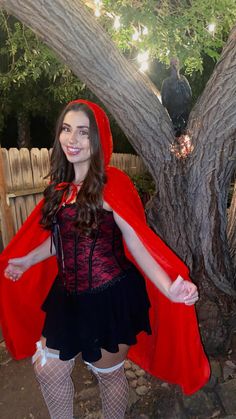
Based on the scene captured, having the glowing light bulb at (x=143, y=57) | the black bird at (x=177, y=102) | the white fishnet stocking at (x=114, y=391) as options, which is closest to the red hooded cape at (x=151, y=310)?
the white fishnet stocking at (x=114, y=391)

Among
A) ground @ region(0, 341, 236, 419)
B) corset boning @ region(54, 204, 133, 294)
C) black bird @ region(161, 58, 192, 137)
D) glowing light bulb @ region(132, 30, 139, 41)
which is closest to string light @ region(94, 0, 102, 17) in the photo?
glowing light bulb @ region(132, 30, 139, 41)

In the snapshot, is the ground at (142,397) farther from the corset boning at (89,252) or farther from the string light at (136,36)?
the string light at (136,36)

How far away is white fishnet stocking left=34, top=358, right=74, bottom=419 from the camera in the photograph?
6.75 ft

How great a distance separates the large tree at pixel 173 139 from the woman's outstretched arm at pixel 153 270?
99 centimetres

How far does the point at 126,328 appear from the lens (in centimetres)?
208

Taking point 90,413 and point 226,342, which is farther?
point 226,342

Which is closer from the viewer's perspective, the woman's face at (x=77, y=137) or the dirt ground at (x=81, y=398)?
the woman's face at (x=77, y=137)

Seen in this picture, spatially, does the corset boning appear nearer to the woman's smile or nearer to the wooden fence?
the woman's smile

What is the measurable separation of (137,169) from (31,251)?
8.54 m

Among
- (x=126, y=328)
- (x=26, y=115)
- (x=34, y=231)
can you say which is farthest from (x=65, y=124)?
(x=26, y=115)

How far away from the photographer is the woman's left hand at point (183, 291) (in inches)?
74.2

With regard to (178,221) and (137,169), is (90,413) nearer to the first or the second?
(178,221)

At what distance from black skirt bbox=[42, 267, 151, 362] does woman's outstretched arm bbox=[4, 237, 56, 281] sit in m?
0.30

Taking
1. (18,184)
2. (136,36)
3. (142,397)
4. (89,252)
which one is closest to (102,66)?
(136,36)
